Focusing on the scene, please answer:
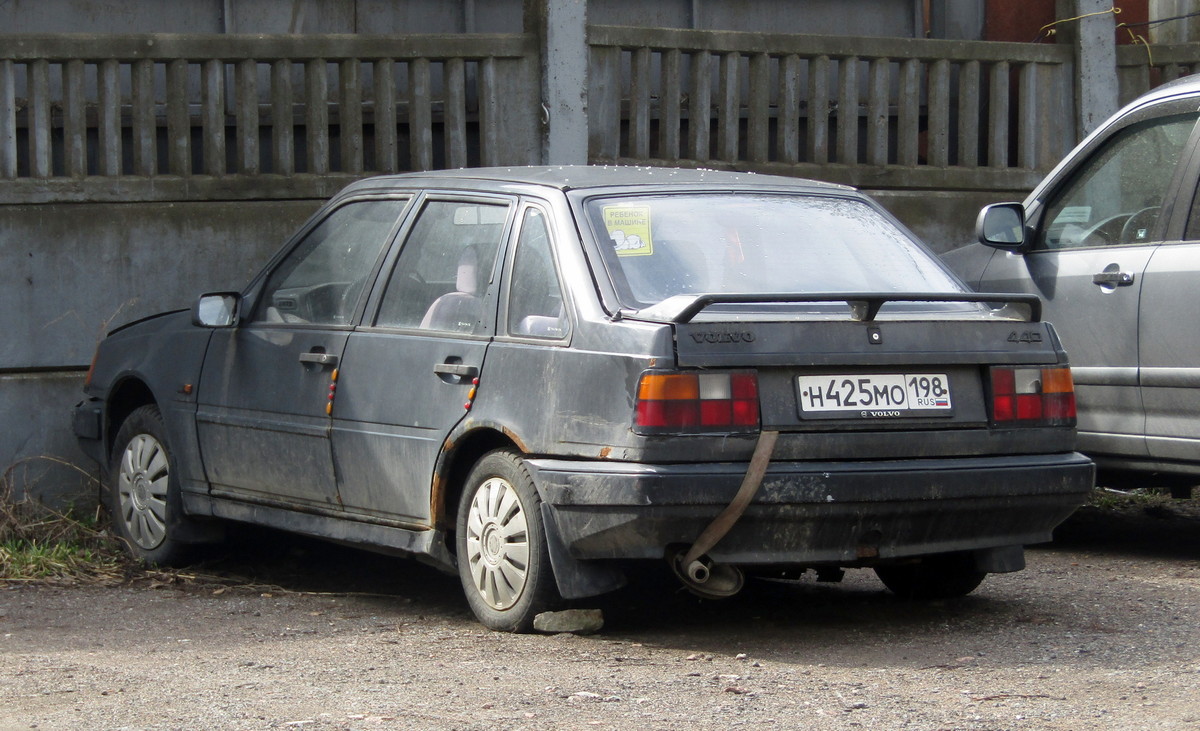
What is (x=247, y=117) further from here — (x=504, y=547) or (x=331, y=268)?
(x=504, y=547)

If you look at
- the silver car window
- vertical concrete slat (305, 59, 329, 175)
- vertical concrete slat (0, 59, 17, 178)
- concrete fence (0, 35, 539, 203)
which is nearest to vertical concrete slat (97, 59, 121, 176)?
concrete fence (0, 35, 539, 203)

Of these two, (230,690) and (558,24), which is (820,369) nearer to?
(230,690)

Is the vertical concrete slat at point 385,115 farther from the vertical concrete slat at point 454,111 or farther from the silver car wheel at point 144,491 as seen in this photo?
the silver car wheel at point 144,491

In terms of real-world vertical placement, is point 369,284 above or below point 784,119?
below

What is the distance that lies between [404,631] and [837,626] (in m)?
1.46

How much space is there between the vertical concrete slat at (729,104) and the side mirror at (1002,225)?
278 cm

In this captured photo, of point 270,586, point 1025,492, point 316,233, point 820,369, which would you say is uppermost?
point 316,233

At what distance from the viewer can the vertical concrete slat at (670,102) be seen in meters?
9.89

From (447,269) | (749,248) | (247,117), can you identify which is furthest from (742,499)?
(247,117)

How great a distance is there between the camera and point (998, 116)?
1084cm

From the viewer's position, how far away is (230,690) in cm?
488

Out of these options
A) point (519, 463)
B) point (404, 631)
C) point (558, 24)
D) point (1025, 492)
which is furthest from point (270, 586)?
point (558, 24)

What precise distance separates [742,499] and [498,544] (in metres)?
0.92

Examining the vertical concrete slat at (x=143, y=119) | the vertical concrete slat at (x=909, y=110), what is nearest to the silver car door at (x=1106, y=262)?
the vertical concrete slat at (x=909, y=110)
